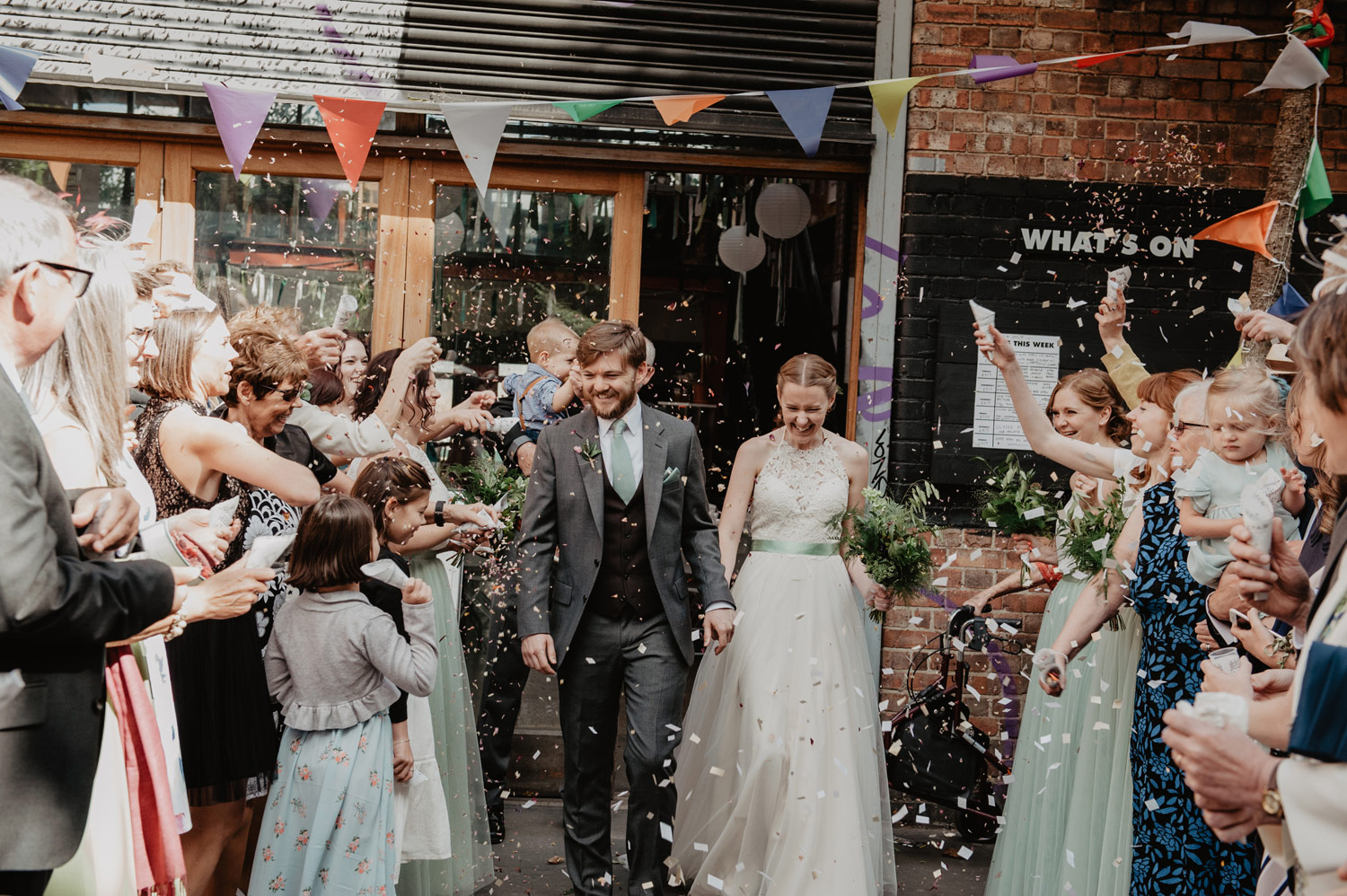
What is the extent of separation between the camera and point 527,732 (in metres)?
6.02

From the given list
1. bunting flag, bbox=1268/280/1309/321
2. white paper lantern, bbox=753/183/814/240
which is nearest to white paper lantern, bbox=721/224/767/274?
white paper lantern, bbox=753/183/814/240

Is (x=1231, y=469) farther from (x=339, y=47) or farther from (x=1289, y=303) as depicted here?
(x=339, y=47)

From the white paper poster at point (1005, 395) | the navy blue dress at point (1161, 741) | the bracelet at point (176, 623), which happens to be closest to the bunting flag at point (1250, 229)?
the white paper poster at point (1005, 395)

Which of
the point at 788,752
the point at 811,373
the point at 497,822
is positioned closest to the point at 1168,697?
the point at 788,752

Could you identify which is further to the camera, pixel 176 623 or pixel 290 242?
pixel 290 242

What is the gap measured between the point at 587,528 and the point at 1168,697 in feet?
6.65

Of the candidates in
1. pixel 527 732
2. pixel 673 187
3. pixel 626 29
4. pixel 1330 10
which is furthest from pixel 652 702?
pixel 1330 10

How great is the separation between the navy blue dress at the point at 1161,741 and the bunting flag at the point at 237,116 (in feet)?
12.5

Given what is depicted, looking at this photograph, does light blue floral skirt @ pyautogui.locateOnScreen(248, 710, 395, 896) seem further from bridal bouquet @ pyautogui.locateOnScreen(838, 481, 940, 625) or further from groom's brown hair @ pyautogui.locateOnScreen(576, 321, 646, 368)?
bridal bouquet @ pyautogui.locateOnScreen(838, 481, 940, 625)

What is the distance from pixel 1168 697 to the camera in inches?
137

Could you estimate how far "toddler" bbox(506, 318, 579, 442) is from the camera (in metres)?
5.44

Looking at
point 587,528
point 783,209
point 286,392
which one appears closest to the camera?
point 286,392

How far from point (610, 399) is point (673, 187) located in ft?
6.93

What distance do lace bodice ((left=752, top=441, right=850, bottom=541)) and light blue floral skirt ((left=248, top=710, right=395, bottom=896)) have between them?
2009 mm
